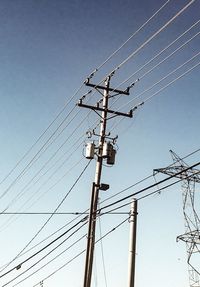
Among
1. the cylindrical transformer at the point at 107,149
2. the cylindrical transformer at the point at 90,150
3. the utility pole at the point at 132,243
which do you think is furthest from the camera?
the cylindrical transformer at the point at 90,150

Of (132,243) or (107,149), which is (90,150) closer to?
(107,149)

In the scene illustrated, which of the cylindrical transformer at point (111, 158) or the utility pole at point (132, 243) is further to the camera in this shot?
the cylindrical transformer at point (111, 158)

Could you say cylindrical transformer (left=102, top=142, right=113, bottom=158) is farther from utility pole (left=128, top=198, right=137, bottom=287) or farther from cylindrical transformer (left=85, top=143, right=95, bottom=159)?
utility pole (left=128, top=198, right=137, bottom=287)

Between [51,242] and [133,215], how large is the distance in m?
4.99

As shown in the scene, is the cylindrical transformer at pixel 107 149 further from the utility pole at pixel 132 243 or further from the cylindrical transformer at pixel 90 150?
the utility pole at pixel 132 243

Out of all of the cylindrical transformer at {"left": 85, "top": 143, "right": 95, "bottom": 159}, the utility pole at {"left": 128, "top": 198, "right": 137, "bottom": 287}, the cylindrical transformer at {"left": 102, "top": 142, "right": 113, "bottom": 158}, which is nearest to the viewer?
the utility pole at {"left": 128, "top": 198, "right": 137, "bottom": 287}

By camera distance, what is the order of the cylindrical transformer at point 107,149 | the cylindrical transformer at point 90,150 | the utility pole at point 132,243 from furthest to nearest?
the cylindrical transformer at point 90,150 < the cylindrical transformer at point 107,149 < the utility pole at point 132,243

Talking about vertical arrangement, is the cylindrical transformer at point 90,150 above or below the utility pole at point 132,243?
above

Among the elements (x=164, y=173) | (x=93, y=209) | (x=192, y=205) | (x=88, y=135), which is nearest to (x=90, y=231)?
(x=93, y=209)

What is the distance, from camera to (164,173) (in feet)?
100

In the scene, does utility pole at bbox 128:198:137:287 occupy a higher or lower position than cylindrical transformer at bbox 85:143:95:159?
lower

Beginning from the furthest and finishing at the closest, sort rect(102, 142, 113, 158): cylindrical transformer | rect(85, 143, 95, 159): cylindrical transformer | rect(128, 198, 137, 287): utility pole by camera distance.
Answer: rect(85, 143, 95, 159): cylindrical transformer → rect(102, 142, 113, 158): cylindrical transformer → rect(128, 198, 137, 287): utility pole

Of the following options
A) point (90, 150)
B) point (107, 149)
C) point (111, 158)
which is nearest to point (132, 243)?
point (111, 158)

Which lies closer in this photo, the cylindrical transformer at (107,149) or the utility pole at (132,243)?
the utility pole at (132,243)
